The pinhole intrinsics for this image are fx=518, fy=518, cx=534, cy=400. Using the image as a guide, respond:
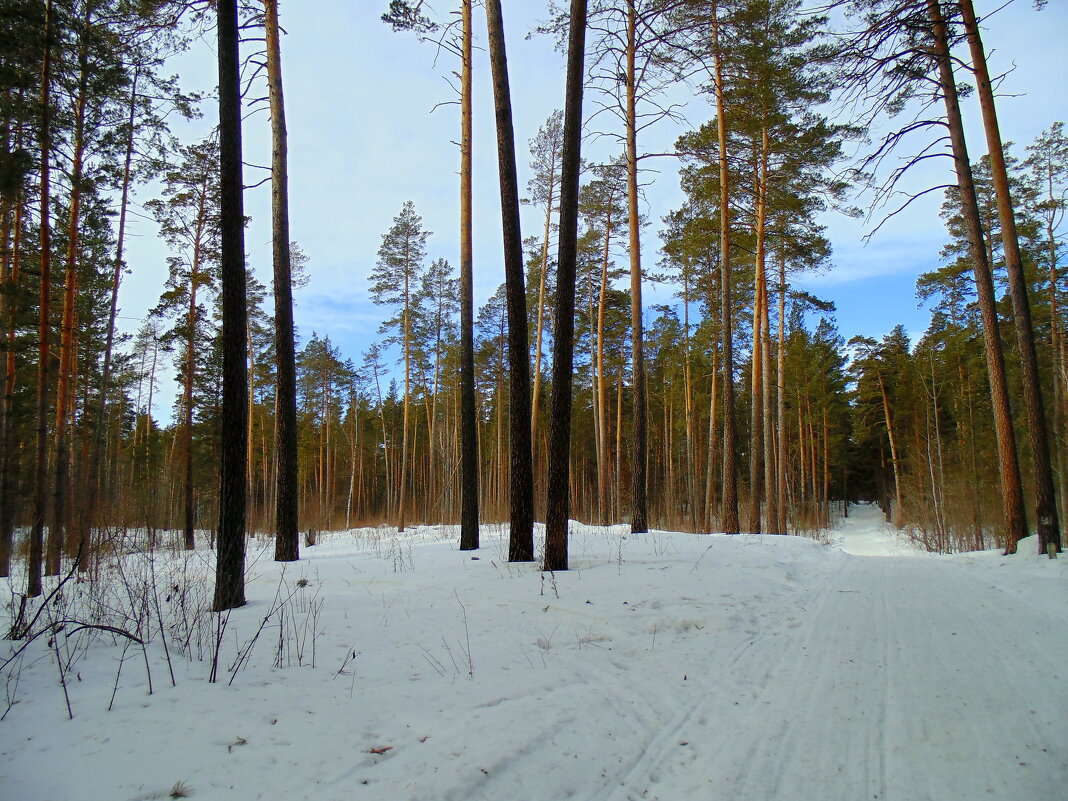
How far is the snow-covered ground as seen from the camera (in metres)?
2.21

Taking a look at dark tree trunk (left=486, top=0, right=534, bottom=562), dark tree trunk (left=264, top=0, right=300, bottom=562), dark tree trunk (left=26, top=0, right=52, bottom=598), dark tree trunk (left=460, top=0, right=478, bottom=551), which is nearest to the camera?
dark tree trunk (left=486, top=0, right=534, bottom=562)

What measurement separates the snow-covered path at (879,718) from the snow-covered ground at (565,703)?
0.01 metres

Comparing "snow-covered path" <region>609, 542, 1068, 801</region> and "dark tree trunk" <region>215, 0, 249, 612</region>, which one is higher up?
"dark tree trunk" <region>215, 0, 249, 612</region>

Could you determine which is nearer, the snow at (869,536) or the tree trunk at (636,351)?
the tree trunk at (636,351)

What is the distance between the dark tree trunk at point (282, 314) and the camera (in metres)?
8.62

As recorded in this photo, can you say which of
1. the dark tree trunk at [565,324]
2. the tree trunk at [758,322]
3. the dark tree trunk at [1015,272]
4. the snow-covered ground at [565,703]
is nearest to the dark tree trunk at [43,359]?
the snow-covered ground at [565,703]

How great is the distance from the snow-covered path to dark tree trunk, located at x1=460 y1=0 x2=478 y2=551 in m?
6.01

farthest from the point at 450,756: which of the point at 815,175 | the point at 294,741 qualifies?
the point at 815,175

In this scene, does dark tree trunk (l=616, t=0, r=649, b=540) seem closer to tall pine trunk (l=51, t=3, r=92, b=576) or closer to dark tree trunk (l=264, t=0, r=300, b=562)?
dark tree trunk (l=264, t=0, r=300, b=562)

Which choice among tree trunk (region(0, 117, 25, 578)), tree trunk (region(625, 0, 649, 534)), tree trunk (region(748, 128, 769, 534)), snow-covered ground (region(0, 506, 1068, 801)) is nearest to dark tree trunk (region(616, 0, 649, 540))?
tree trunk (region(625, 0, 649, 534))

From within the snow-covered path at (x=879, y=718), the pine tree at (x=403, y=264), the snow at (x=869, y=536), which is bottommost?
the snow at (x=869, y=536)

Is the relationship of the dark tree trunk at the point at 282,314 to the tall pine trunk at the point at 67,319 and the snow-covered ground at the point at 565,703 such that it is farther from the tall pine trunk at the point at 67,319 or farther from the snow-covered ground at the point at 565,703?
the snow-covered ground at the point at 565,703

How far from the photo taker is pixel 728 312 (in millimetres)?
12945

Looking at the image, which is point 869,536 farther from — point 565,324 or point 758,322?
point 565,324
